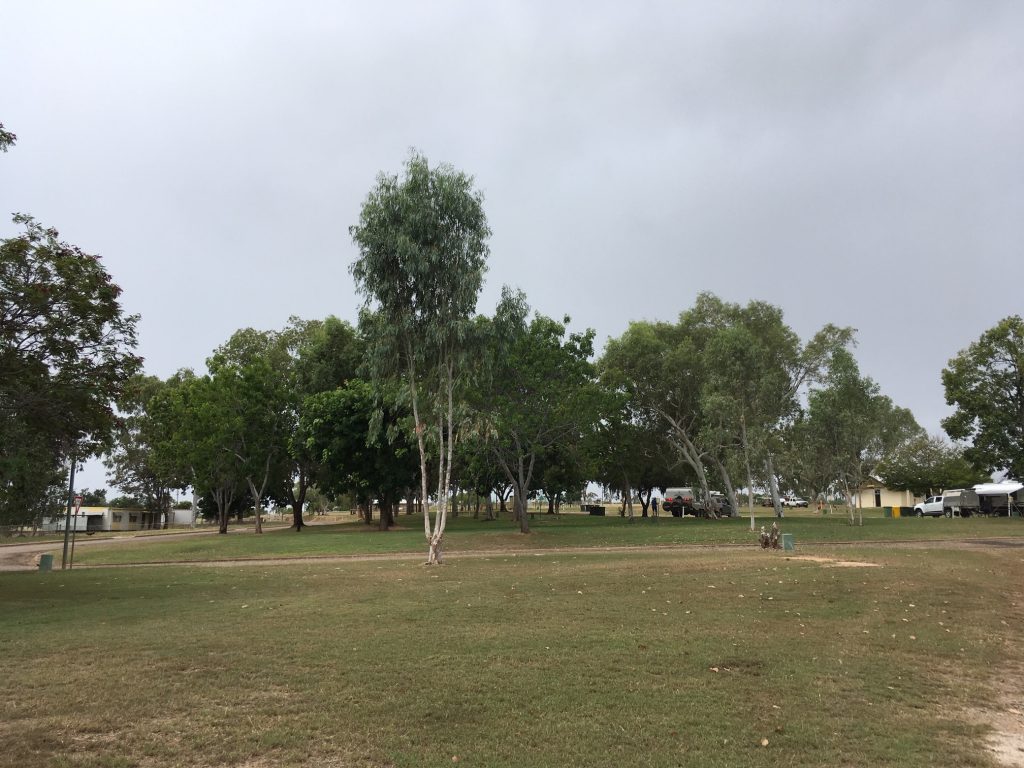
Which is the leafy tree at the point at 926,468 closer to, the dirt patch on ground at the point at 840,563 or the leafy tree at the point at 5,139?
the dirt patch on ground at the point at 840,563

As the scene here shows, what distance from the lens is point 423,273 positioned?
Answer: 20.8m

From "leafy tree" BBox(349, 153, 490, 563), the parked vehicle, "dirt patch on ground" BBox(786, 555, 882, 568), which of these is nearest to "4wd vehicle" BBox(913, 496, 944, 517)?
the parked vehicle

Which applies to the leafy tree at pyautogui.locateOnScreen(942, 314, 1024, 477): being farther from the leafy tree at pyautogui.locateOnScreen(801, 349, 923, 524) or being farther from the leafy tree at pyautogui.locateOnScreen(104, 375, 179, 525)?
the leafy tree at pyautogui.locateOnScreen(104, 375, 179, 525)

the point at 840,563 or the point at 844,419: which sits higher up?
the point at 844,419

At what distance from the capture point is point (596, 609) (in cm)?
1145

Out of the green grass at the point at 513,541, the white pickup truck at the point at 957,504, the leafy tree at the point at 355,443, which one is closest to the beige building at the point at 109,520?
the leafy tree at the point at 355,443

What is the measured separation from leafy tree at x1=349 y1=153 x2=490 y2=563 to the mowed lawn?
873cm

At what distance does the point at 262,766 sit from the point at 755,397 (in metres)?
38.7

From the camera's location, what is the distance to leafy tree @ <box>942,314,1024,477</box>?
49219 mm

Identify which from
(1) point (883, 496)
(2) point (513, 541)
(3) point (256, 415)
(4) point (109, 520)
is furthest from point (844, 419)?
(4) point (109, 520)

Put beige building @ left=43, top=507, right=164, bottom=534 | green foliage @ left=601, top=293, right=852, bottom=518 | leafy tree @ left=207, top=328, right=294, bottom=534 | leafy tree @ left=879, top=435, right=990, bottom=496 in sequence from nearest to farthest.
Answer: green foliage @ left=601, top=293, right=852, bottom=518 < leafy tree @ left=207, top=328, right=294, bottom=534 < beige building @ left=43, top=507, right=164, bottom=534 < leafy tree @ left=879, top=435, right=990, bottom=496

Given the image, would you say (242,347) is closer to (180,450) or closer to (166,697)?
(180,450)

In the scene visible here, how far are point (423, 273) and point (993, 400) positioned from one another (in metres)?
50.2

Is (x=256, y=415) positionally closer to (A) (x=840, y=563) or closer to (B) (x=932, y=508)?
(A) (x=840, y=563)
